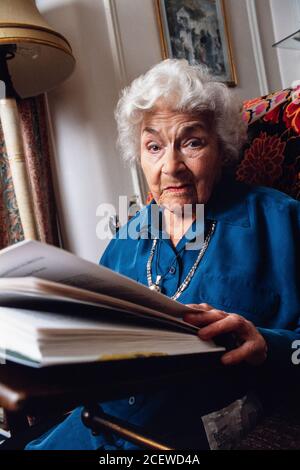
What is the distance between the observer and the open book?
15.2 inches

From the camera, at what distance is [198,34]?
7.86 ft

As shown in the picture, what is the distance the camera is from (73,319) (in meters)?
0.43

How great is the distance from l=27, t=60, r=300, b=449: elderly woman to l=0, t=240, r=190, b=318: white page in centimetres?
18

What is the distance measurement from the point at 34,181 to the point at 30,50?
1.84ft

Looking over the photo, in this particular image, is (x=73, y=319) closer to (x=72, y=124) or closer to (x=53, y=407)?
(x=53, y=407)

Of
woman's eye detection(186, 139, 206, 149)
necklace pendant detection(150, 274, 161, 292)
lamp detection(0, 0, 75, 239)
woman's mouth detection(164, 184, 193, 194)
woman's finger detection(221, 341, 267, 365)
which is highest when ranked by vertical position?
lamp detection(0, 0, 75, 239)

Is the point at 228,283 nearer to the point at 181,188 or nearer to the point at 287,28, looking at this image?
the point at 181,188

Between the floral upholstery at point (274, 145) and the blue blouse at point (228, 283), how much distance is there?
11 cm

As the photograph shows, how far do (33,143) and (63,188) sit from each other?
0.25 meters

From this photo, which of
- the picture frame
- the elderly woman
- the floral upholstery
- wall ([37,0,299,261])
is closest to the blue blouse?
the elderly woman

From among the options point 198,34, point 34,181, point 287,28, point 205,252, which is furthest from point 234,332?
point 287,28

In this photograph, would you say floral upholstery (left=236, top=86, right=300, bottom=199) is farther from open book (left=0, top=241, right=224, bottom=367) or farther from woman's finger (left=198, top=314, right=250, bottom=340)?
open book (left=0, top=241, right=224, bottom=367)

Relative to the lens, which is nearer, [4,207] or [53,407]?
[53,407]
